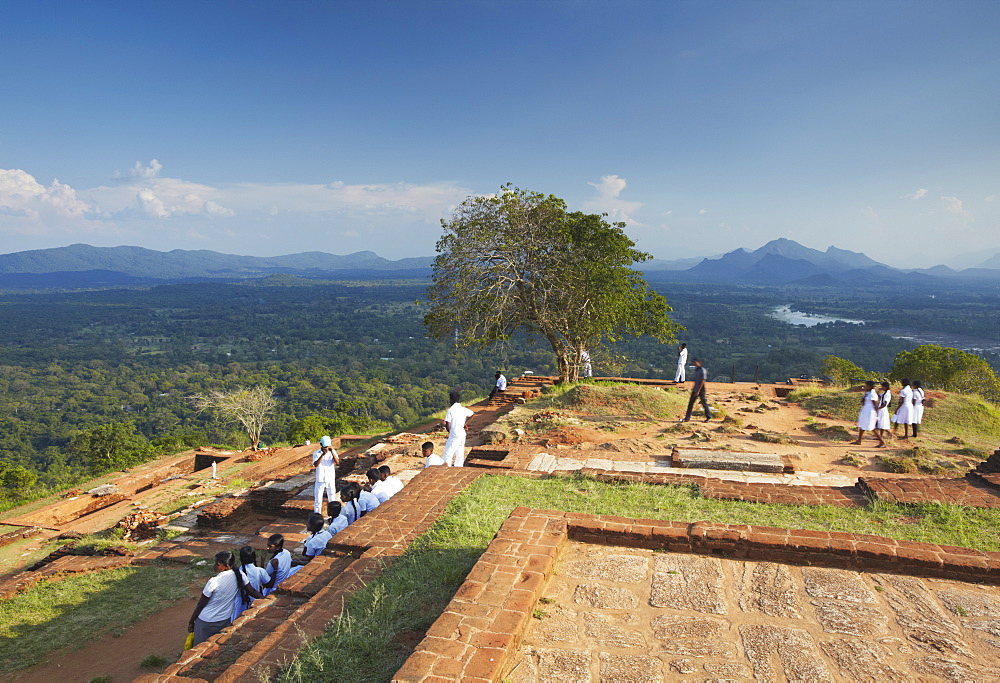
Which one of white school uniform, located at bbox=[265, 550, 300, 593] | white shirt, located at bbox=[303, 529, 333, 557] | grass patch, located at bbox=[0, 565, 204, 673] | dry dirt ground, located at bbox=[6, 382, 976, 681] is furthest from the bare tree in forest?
white school uniform, located at bbox=[265, 550, 300, 593]

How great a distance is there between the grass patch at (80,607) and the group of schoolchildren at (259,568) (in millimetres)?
1698

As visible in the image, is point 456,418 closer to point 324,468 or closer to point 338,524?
point 324,468

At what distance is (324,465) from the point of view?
7535 millimetres

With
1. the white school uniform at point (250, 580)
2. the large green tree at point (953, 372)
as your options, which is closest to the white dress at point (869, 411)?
the white school uniform at point (250, 580)

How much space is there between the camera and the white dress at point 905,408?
996 cm

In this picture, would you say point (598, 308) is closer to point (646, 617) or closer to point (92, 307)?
point (646, 617)

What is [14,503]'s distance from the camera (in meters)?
14.7

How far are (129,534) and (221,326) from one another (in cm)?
12731

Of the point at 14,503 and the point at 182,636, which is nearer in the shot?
the point at 182,636

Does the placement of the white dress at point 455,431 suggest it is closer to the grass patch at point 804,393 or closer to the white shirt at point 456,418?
the white shirt at point 456,418

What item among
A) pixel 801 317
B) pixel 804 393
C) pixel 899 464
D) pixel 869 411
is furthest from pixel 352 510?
pixel 801 317

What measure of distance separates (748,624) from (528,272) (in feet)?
46.9

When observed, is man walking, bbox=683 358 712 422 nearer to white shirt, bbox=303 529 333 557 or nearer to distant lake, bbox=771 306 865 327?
white shirt, bbox=303 529 333 557

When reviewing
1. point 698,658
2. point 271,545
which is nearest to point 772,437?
point 698,658
